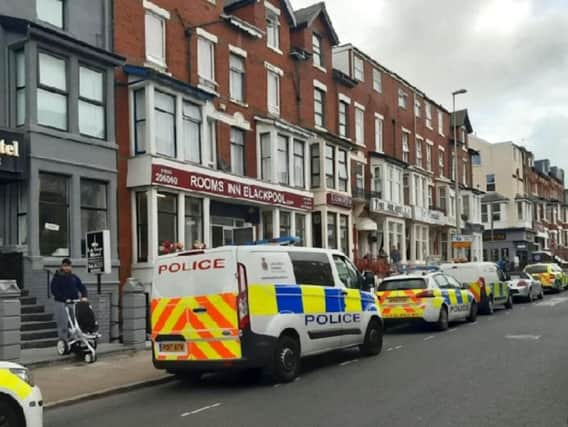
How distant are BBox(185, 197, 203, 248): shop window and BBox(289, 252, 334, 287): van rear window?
9.39m

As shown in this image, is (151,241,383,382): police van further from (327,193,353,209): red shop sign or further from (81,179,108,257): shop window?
(327,193,353,209): red shop sign

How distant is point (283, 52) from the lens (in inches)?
1099

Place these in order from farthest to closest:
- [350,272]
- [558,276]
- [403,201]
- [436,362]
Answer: [403,201] → [558,276] → [350,272] → [436,362]

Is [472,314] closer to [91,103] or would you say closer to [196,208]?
[196,208]

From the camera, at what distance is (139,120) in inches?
781

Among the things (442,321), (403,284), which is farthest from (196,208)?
(442,321)

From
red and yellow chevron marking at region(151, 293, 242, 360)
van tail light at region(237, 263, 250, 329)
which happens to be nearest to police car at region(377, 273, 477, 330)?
van tail light at region(237, 263, 250, 329)

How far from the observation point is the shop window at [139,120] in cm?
1977

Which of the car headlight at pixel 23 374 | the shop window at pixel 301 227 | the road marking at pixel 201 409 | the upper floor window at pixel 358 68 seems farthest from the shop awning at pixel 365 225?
the car headlight at pixel 23 374

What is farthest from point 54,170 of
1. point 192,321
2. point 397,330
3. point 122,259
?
point 397,330

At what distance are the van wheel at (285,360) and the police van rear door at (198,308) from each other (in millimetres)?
659

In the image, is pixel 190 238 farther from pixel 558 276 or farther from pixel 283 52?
→ pixel 558 276

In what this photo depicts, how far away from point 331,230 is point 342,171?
119 inches

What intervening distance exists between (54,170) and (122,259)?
11.7ft
